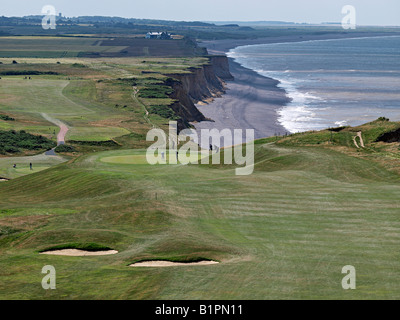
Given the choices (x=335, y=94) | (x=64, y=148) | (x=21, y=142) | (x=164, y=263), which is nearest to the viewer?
(x=164, y=263)

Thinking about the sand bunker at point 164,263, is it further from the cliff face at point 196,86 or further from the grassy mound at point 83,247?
the cliff face at point 196,86

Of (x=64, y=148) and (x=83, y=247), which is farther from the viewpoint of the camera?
(x=64, y=148)

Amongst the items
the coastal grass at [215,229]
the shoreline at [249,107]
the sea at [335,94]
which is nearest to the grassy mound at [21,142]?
the shoreline at [249,107]

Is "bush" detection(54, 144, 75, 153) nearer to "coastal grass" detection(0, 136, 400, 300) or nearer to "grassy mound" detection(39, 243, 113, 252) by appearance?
"coastal grass" detection(0, 136, 400, 300)

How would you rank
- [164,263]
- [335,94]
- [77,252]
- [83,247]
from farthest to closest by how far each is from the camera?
[335,94] → [83,247] → [77,252] → [164,263]

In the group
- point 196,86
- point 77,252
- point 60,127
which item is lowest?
point 60,127

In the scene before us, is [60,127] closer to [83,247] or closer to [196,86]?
[196,86]

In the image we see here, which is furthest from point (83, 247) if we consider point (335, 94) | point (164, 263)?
point (335, 94)
